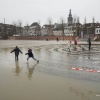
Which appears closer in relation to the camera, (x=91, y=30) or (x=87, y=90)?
(x=87, y=90)

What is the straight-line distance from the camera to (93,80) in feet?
41.5

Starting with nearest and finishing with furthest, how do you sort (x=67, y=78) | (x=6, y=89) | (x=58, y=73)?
(x=6, y=89)
(x=67, y=78)
(x=58, y=73)

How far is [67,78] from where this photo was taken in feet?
43.2

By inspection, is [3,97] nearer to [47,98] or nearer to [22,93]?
[22,93]

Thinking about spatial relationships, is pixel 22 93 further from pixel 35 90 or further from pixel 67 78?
pixel 67 78

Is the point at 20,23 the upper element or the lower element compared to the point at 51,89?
upper

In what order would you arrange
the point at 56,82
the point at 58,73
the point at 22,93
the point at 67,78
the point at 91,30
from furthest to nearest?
the point at 91,30
the point at 58,73
the point at 67,78
the point at 56,82
the point at 22,93

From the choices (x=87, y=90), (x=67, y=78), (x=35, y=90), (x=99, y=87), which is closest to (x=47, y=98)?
(x=35, y=90)

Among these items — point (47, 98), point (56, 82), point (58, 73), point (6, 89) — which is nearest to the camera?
point (47, 98)

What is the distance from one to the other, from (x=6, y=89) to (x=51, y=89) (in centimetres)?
208

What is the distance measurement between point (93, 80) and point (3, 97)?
5.36 meters

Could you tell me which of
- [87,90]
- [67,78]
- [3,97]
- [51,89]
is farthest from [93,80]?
[3,97]

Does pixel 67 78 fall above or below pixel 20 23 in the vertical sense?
below

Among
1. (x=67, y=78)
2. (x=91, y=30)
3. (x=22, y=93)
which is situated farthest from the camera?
(x=91, y=30)
